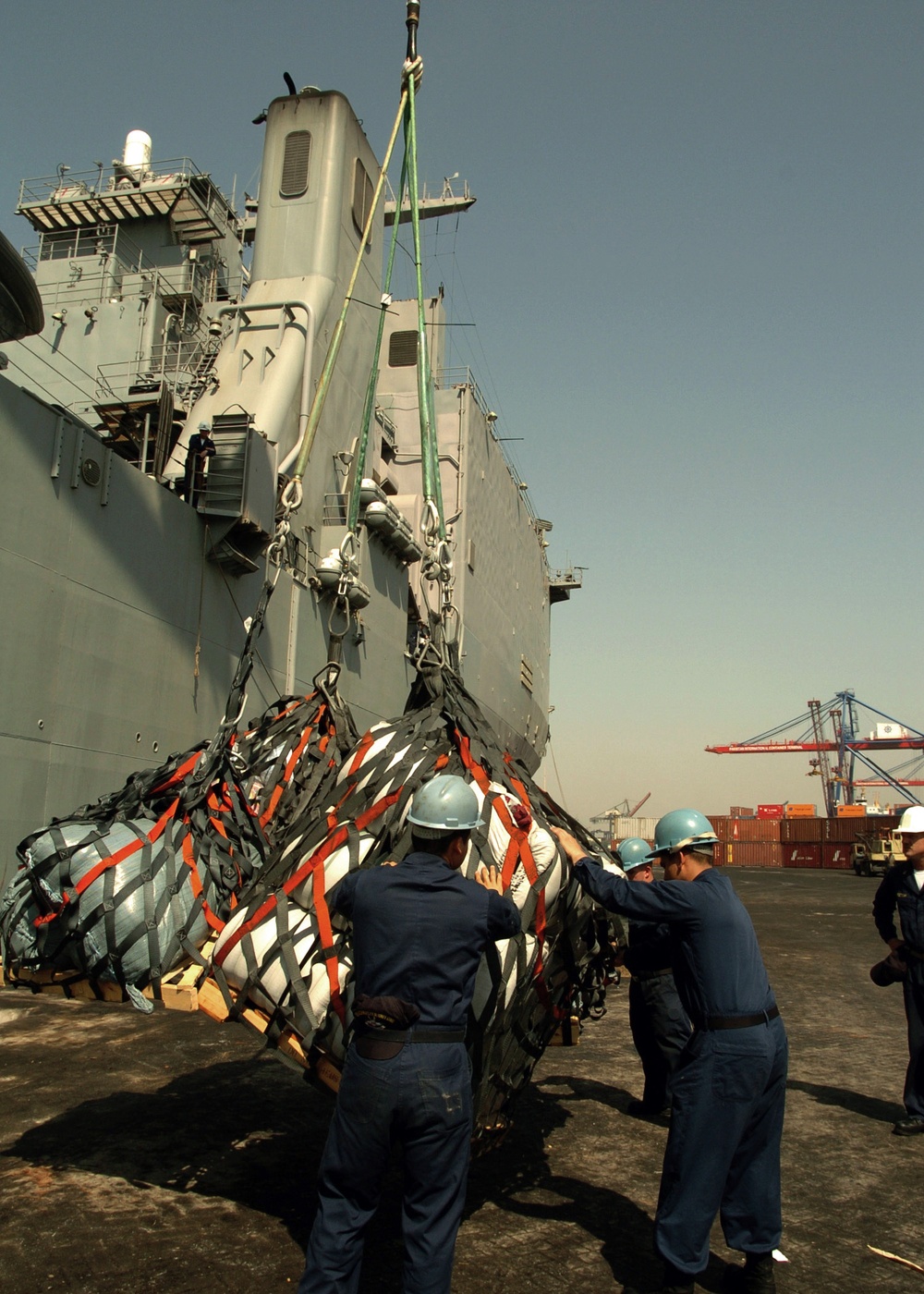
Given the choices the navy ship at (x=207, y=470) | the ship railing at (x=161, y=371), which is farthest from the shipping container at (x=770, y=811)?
the ship railing at (x=161, y=371)

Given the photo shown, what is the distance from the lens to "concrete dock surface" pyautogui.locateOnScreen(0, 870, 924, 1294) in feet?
11.4

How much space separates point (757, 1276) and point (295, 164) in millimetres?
Answer: 19782

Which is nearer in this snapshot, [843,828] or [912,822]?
[912,822]

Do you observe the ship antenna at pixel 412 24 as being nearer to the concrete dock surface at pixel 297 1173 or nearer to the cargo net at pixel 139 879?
the cargo net at pixel 139 879

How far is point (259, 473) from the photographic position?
1404 cm

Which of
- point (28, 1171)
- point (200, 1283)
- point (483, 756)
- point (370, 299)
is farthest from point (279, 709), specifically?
point (370, 299)

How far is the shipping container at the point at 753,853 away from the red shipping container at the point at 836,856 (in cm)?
330

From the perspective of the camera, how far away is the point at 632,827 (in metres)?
56.7

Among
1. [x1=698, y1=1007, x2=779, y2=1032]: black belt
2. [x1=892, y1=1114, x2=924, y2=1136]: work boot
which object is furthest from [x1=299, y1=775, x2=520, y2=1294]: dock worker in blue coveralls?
[x1=892, y1=1114, x2=924, y2=1136]: work boot

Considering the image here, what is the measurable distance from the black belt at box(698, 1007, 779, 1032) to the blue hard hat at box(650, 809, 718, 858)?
2.19 feet

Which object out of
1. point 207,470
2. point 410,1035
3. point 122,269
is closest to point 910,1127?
point 410,1035

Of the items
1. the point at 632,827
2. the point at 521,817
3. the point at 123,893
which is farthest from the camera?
the point at 632,827

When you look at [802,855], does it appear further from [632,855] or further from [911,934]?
[632,855]

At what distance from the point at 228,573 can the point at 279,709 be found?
8565 mm
